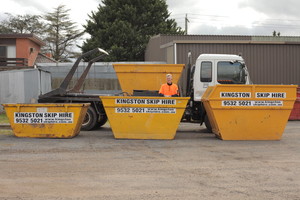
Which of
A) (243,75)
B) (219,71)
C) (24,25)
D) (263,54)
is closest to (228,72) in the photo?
(219,71)

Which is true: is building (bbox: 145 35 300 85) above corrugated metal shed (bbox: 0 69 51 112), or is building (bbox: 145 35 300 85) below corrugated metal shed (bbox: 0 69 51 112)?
above

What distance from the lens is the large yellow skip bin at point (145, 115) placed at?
9617 mm

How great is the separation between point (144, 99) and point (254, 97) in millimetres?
2707

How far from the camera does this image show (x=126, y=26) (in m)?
35.1

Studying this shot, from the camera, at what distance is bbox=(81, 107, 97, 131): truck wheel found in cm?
1167

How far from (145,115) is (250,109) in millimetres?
2589

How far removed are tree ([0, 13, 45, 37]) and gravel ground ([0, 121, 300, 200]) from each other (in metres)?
44.0

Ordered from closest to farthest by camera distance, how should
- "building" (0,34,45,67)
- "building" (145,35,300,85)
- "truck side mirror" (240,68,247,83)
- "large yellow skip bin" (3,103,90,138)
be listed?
"large yellow skip bin" (3,103,90,138) → "truck side mirror" (240,68,247,83) → "building" (145,35,300,85) → "building" (0,34,45,67)

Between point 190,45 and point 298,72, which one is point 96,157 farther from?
point 298,72

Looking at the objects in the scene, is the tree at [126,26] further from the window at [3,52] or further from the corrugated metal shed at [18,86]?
the corrugated metal shed at [18,86]

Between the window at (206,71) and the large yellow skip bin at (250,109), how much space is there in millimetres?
1546

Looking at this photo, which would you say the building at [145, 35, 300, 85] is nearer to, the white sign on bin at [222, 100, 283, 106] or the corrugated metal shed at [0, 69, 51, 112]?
the corrugated metal shed at [0, 69, 51, 112]

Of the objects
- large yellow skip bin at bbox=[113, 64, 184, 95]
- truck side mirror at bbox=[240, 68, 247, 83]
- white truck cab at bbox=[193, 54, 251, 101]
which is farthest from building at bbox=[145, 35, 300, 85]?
truck side mirror at bbox=[240, 68, 247, 83]

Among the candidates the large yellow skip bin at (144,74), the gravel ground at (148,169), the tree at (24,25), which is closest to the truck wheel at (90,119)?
the large yellow skip bin at (144,74)
